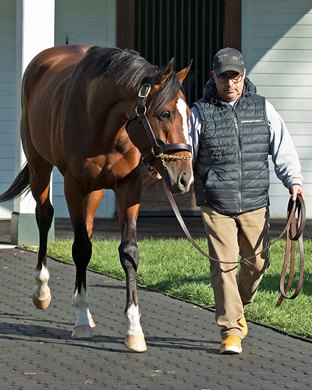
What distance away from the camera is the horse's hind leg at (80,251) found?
26.5 ft

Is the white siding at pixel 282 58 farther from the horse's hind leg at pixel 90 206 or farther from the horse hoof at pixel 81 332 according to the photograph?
the horse hoof at pixel 81 332

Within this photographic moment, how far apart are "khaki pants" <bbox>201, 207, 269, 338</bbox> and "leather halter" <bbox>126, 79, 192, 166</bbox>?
0.56 meters

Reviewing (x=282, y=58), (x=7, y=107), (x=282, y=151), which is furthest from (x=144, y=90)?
(x=282, y=58)

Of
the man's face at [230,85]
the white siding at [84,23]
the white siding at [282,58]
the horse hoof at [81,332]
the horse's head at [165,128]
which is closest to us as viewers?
the horse's head at [165,128]

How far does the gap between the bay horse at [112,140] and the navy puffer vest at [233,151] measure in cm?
23

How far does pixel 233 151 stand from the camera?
7.46 metres

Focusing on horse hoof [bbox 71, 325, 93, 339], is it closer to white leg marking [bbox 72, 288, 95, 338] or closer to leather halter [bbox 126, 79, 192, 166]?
white leg marking [bbox 72, 288, 95, 338]

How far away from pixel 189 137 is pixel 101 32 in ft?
27.7

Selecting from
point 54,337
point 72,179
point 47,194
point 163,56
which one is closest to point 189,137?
point 72,179

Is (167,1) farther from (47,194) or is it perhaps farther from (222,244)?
(222,244)

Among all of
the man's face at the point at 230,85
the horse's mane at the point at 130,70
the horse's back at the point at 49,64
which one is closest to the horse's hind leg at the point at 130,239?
the horse's mane at the point at 130,70

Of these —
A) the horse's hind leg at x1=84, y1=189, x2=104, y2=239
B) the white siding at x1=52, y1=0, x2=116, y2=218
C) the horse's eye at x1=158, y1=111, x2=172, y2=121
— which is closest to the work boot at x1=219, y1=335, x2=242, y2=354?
the horse's eye at x1=158, y1=111, x2=172, y2=121

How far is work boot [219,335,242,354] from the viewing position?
Answer: 743 centimetres

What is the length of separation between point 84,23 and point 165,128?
8588 mm
